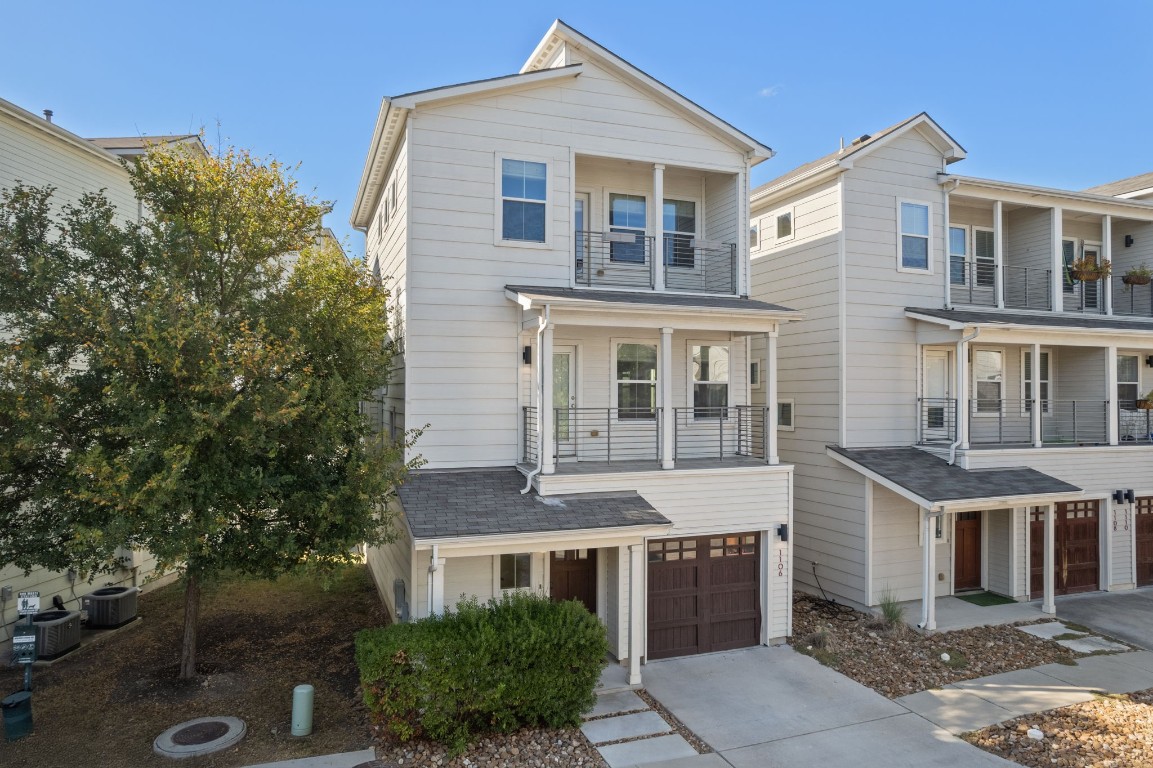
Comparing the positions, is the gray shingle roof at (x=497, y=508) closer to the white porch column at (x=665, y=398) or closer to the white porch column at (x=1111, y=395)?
the white porch column at (x=665, y=398)

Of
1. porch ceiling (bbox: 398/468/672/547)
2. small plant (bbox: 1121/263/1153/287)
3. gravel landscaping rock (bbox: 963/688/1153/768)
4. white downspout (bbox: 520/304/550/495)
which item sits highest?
small plant (bbox: 1121/263/1153/287)

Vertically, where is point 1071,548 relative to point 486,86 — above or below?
below

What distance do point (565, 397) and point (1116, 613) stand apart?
1194cm

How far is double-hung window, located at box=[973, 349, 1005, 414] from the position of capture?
15.0 meters

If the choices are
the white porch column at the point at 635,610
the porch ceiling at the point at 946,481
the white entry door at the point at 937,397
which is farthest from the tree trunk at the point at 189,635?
the white entry door at the point at 937,397

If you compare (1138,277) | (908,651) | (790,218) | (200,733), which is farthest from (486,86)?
(1138,277)

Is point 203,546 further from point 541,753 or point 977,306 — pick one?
point 977,306

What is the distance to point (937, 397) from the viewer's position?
1434cm

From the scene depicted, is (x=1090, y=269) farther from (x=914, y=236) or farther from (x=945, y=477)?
(x=945, y=477)

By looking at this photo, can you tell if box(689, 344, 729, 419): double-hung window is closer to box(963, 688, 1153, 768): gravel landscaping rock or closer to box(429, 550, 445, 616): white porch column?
box(429, 550, 445, 616): white porch column

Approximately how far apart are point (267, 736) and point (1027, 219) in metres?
18.6

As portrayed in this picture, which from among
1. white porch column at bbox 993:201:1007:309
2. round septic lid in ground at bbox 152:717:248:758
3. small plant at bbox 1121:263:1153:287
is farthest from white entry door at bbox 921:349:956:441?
round septic lid in ground at bbox 152:717:248:758

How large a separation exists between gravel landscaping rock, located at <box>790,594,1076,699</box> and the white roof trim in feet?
28.5

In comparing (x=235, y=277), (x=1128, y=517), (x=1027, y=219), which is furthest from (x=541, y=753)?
(x=1027, y=219)
